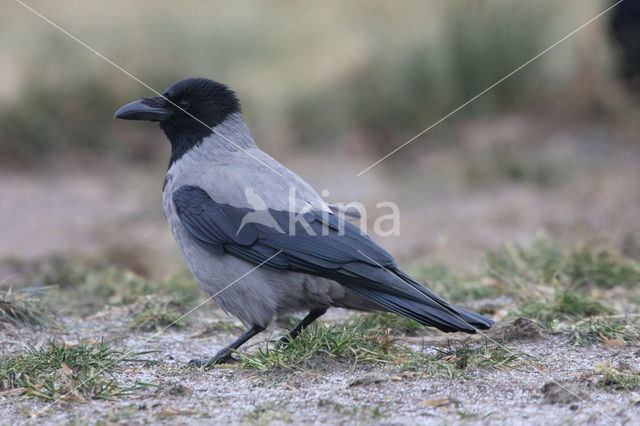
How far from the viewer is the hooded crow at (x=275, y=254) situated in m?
3.81

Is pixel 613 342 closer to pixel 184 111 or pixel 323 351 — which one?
pixel 323 351

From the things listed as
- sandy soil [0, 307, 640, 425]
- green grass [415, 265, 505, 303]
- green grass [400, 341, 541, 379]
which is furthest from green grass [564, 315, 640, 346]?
green grass [415, 265, 505, 303]

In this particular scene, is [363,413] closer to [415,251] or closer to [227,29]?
[415,251]

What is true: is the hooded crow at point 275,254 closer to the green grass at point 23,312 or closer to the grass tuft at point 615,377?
the grass tuft at point 615,377

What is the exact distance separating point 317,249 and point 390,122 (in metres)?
7.09

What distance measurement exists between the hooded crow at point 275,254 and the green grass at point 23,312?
1.09 m

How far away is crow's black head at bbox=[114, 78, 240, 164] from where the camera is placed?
4707mm

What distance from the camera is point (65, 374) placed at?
3.44m

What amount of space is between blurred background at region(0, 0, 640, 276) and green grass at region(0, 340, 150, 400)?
14.1ft

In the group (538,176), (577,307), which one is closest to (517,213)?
(538,176)

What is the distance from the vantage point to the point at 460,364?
3623mm

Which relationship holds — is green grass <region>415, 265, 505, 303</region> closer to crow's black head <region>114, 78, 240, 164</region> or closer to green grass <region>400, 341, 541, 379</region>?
green grass <region>400, 341, 541, 379</region>

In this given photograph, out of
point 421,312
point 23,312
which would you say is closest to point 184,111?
point 23,312

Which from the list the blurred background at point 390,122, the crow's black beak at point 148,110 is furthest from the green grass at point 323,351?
the blurred background at point 390,122
